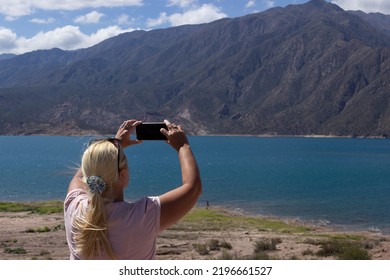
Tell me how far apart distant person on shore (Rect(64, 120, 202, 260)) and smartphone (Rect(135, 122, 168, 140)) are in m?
0.34

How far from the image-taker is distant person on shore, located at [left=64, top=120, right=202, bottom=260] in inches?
104

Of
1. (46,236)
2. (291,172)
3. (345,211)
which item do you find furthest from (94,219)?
(291,172)

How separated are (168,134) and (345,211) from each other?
37.7 m

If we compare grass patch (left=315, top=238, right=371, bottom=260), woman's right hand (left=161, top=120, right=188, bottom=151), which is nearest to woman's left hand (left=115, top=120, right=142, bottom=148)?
woman's right hand (left=161, top=120, right=188, bottom=151)

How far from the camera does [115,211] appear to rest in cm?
267

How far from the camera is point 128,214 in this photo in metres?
2.67

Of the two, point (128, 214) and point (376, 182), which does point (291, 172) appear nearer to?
point (376, 182)

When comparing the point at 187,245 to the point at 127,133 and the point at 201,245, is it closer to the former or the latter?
the point at 201,245

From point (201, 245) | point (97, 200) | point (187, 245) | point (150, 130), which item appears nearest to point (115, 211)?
point (97, 200)

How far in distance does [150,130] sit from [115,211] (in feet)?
1.88

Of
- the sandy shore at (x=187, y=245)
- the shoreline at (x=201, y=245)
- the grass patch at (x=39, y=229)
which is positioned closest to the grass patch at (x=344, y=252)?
the shoreline at (x=201, y=245)

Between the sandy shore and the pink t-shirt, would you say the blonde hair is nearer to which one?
the pink t-shirt

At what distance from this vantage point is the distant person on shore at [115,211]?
2635 mm

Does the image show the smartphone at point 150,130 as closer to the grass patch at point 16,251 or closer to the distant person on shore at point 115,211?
the distant person on shore at point 115,211
